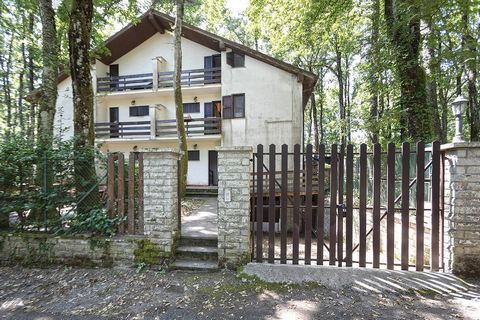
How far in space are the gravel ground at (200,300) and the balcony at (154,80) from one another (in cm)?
1175

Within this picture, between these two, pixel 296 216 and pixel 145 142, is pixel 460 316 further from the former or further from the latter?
pixel 145 142

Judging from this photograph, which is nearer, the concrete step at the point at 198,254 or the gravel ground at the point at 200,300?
the gravel ground at the point at 200,300

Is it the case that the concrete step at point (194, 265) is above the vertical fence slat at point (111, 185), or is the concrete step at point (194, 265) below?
below

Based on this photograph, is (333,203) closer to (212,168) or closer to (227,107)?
(227,107)

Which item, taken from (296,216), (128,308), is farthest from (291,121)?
(128,308)

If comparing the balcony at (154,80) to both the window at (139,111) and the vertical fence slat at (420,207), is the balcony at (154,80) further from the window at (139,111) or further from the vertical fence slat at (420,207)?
the vertical fence slat at (420,207)

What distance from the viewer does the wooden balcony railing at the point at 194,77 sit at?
45.4ft

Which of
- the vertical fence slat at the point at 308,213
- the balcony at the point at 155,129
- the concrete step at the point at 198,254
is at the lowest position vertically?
the concrete step at the point at 198,254

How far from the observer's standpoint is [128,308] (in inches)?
131

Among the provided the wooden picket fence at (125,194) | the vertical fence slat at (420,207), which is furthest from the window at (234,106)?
the vertical fence slat at (420,207)

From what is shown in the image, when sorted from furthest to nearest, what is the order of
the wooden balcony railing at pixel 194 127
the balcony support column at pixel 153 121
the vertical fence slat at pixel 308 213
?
the balcony support column at pixel 153 121, the wooden balcony railing at pixel 194 127, the vertical fence slat at pixel 308 213

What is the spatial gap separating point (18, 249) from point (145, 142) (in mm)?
10711

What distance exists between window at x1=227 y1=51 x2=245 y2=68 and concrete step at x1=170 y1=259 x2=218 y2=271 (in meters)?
11.3

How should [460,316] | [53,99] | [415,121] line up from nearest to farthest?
1. [460,316]
2. [53,99]
3. [415,121]
